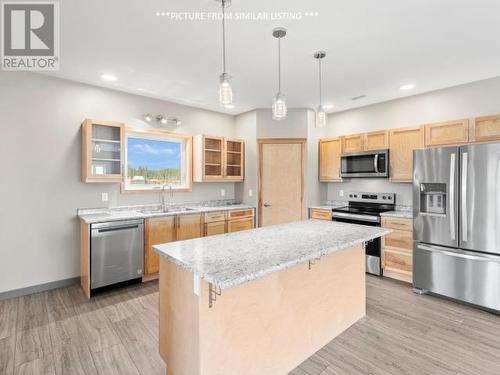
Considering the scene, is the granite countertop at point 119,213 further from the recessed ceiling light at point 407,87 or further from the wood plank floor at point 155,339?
the recessed ceiling light at point 407,87

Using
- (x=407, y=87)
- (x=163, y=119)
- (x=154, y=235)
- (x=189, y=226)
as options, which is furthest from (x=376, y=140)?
(x=154, y=235)

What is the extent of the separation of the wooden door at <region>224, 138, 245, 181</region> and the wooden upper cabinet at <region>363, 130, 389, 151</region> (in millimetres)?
2236

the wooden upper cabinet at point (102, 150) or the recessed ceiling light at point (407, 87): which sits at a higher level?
the recessed ceiling light at point (407, 87)

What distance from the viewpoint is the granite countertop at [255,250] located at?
1465 mm

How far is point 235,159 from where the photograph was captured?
533 cm

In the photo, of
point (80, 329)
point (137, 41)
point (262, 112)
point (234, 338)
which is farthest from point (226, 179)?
point (234, 338)

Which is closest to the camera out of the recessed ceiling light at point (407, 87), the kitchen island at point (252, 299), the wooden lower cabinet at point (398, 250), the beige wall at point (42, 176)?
the kitchen island at point (252, 299)

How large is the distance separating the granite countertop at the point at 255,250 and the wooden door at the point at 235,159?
266 cm

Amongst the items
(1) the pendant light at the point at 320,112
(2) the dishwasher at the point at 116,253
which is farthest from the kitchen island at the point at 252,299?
(2) the dishwasher at the point at 116,253

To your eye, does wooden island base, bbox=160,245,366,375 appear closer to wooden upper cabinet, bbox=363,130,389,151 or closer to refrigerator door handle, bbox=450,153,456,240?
refrigerator door handle, bbox=450,153,456,240

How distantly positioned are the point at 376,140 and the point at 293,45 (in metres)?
2.43

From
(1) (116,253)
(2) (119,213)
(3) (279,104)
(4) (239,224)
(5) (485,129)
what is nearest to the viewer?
(3) (279,104)

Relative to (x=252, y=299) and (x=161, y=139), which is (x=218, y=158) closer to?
(x=161, y=139)

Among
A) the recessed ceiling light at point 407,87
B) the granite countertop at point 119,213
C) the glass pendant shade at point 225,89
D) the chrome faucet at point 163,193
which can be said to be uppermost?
the recessed ceiling light at point 407,87
